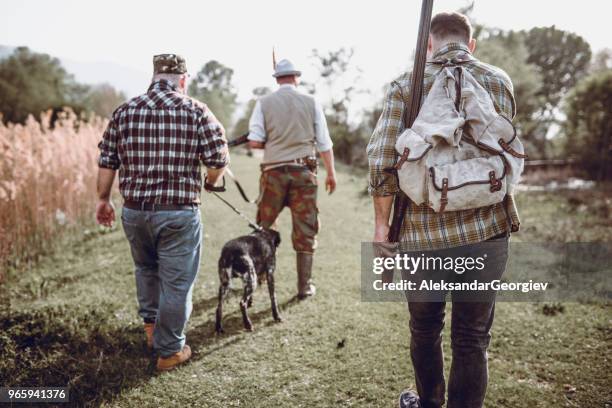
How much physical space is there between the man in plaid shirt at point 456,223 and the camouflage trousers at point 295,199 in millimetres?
2419

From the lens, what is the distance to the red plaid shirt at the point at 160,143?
10.3 feet

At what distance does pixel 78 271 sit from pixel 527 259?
6571mm

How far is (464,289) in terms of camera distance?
215cm

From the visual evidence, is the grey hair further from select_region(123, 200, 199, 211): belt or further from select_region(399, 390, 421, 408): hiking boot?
select_region(399, 390, 421, 408): hiking boot

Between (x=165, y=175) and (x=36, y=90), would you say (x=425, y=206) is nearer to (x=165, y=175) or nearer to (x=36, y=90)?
(x=165, y=175)

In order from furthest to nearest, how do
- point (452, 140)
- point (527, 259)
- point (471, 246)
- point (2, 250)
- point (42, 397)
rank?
1. point (527, 259)
2. point (2, 250)
3. point (42, 397)
4. point (471, 246)
5. point (452, 140)

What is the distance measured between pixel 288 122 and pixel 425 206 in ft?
8.73

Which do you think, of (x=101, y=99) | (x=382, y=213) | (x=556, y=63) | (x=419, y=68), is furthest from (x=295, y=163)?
(x=556, y=63)

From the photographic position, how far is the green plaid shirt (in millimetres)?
2193

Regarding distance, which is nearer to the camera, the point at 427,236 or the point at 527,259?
the point at 427,236

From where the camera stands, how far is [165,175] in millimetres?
3211

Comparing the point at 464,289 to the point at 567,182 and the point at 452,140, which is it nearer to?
the point at 452,140

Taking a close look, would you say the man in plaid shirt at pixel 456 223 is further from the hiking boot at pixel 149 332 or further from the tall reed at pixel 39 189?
the tall reed at pixel 39 189

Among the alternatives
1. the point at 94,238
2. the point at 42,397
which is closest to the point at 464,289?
the point at 42,397
